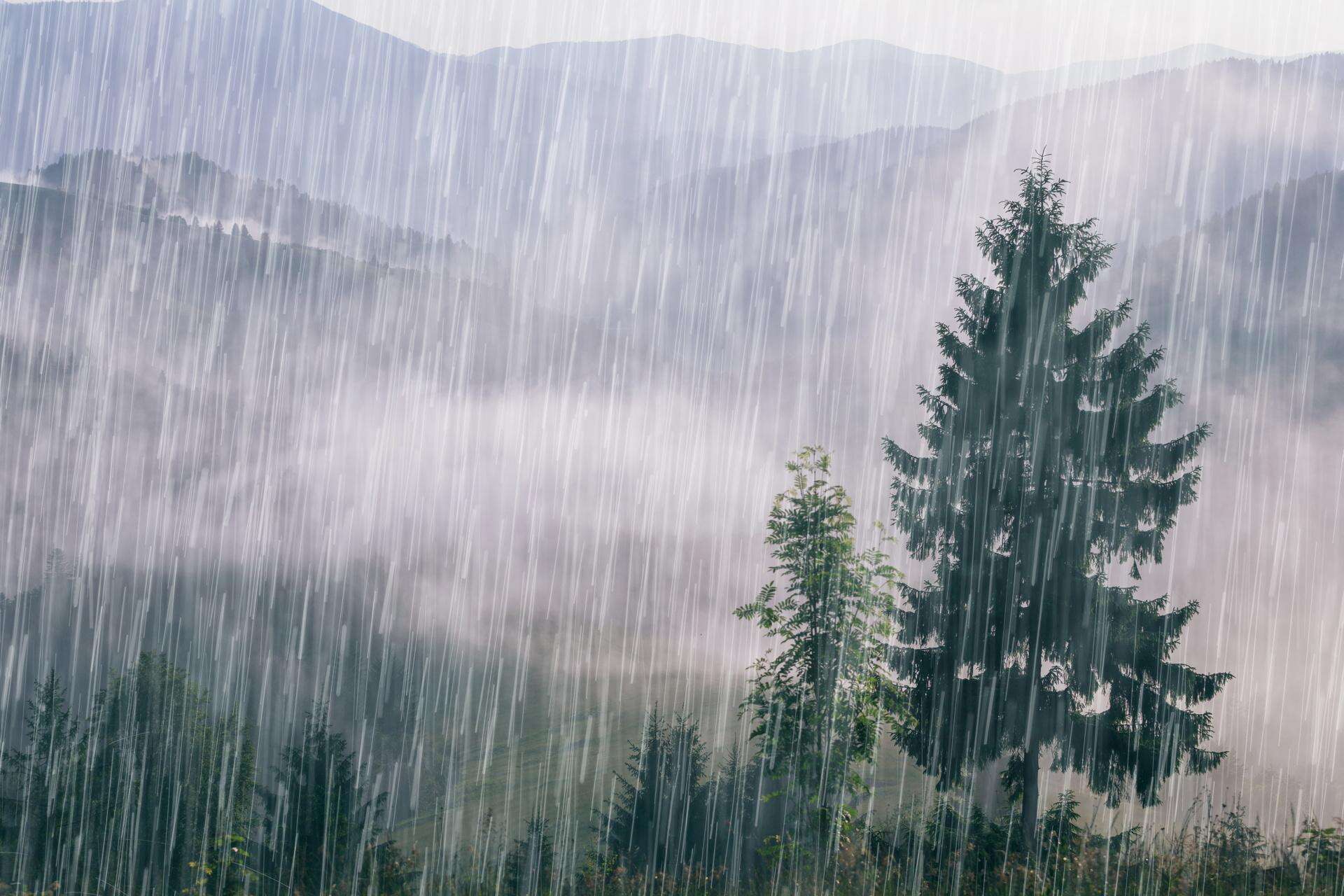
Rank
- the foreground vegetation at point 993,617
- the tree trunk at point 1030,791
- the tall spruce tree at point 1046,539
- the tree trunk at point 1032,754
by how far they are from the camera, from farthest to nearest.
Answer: the tall spruce tree at point 1046,539
the tree trunk at point 1032,754
the tree trunk at point 1030,791
the foreground vegetation at point 993,617

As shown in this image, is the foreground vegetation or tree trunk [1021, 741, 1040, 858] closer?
the foreground vegetation

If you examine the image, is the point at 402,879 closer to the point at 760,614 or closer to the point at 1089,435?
the point at 760,614

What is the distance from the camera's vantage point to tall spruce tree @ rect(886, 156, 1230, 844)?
1393 cm

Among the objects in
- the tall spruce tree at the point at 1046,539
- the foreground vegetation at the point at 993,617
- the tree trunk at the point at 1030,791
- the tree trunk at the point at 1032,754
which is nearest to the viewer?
the foreground vegetation at the point at 993,617

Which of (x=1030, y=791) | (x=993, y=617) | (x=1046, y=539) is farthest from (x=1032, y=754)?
(x=1046, y=539)

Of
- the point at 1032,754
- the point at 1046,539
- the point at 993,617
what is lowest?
the point at 1032,754

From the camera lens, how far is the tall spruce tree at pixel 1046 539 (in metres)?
13.9

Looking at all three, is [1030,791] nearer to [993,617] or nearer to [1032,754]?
[1032,754]

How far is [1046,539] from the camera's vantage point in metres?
14.6

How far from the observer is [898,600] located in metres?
15.6

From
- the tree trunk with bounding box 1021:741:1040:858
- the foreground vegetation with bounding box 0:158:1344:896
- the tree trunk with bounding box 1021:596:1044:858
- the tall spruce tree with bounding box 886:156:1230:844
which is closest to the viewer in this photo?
the foreground vegetation with bounding box 0:158:1344:896

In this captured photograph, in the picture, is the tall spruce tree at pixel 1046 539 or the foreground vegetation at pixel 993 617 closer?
the foreground vegetation at pixel 993 617

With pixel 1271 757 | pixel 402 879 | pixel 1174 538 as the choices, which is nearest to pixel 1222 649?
pixel 1174 538

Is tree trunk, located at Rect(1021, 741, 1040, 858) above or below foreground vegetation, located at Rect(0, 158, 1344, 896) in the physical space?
below
